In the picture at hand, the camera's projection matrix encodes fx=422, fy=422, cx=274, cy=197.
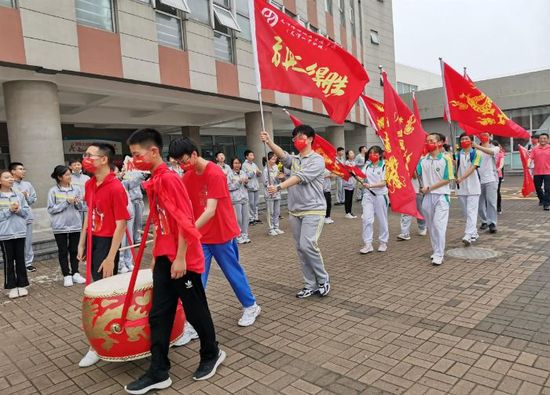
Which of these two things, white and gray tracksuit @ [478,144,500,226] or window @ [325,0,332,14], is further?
window @ [325,0,332,14]

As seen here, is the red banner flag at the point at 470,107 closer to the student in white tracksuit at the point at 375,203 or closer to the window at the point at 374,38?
the student in white tracksuit at the point at 375,203

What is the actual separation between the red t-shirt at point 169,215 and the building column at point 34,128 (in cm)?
774

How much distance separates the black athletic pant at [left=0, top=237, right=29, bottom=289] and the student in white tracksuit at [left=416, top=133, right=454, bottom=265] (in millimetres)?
5835

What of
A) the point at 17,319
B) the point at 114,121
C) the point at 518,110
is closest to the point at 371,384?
the point at 17,319

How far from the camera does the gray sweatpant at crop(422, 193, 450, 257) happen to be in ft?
20.3

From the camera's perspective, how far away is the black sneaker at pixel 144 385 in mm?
3029

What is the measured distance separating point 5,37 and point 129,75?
2947mm

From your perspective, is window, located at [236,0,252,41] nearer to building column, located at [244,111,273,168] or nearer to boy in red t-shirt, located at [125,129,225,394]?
building column, located at [244,111,273,168]

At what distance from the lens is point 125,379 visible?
A: 11.0 ft

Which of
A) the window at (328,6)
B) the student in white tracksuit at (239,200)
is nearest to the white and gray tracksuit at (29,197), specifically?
the student in white tracksuit at (239,200)

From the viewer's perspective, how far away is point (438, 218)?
20.5 feet

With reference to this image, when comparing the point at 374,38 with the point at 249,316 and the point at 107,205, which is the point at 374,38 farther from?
the point at 107,205

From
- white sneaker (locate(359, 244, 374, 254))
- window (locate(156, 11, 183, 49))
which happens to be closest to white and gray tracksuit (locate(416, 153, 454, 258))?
white sneaker (locate(359, 244, 374, 254))

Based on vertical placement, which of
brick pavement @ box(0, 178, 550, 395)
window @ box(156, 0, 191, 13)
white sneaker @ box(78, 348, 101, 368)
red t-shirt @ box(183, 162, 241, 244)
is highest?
window @ box(156, 0, 191, 13)
